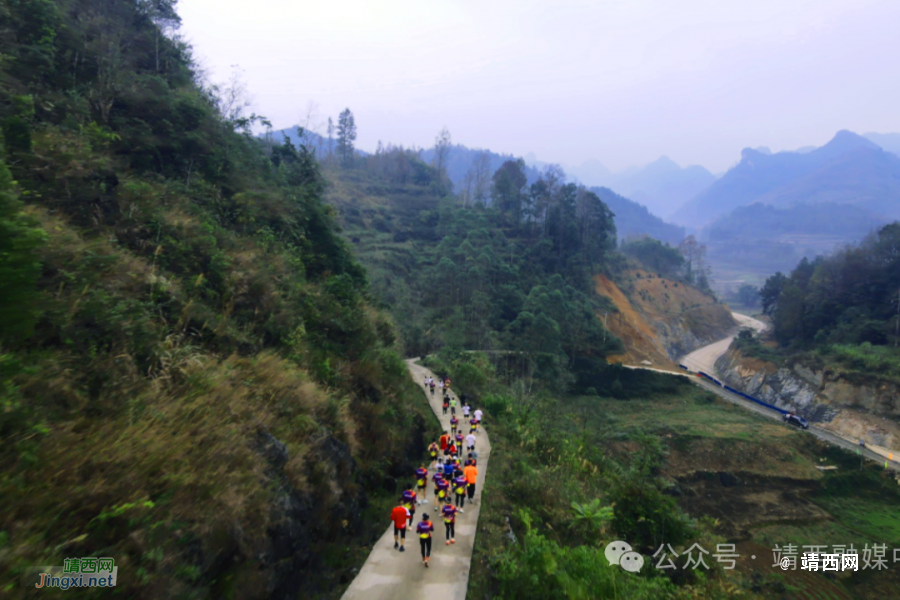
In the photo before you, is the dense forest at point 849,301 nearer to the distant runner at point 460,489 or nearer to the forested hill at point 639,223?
the distant runner at point 460,489

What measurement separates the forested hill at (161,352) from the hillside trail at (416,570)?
0.40m

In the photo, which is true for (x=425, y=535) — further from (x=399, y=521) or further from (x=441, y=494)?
(x=441, y=494)

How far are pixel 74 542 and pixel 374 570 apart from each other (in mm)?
4878

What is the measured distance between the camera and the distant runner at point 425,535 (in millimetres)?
7328

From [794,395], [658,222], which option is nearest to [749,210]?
[658,222]

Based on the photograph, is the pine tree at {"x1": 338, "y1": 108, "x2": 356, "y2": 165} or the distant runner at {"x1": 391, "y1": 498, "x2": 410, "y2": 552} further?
the pine tree at {"x1": 338, "y1": 108, "x2": 356, "y2": 165}

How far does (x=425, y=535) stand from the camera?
24.2 ft

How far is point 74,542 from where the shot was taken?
3639 millimetres

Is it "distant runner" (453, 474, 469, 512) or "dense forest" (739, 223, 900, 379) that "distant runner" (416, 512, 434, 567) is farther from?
"dense forest" (739, 223, 900, 379)

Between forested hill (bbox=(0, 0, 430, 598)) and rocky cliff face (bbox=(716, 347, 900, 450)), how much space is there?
3708 centimetres

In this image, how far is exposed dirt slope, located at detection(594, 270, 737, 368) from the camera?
52.8 m

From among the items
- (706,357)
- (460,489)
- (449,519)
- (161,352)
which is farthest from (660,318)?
(161,352)

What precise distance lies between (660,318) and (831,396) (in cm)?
3318

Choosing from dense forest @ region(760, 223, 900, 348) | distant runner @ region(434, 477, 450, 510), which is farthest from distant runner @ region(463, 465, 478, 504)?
dense forest @ region(760, 223, 900, 348)
